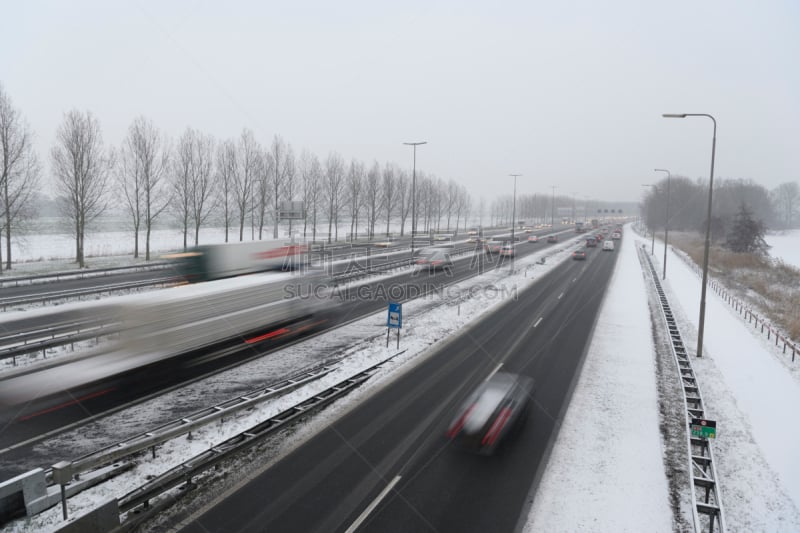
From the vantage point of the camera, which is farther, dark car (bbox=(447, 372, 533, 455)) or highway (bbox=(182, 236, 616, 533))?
dark car (bbox=(447, 372, 533, 455))

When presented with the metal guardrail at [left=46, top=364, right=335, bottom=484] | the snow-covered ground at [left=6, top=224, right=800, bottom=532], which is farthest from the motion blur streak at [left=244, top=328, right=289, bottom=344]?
the metal guardrail at [left=46, top=364, right=335, bottom=484]

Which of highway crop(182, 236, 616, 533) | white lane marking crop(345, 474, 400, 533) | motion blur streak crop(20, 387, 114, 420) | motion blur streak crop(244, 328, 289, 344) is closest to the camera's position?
white lane marking crop(345, 474, 400, 533)

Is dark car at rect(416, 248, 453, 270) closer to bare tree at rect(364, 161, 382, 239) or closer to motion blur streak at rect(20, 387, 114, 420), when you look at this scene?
motion blur streak at rect(20, 387, 114, 420)

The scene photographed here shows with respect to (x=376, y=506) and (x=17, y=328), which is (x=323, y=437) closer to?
(x=376, y=506)

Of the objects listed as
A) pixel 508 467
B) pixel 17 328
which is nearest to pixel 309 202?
pixel 17 328

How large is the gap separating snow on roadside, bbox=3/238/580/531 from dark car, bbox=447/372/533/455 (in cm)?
344

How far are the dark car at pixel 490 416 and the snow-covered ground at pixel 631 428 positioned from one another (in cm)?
122

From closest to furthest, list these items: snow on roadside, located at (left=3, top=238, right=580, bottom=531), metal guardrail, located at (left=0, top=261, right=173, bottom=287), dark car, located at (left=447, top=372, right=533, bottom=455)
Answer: snow on roadside, located at (left=3, top=238, right=580, bottom=531)
dark car, located at (left=447, top=372, right=533, bottom=455)
metal guardrail, located at (left=0, top=261, right=173, bottom=287)

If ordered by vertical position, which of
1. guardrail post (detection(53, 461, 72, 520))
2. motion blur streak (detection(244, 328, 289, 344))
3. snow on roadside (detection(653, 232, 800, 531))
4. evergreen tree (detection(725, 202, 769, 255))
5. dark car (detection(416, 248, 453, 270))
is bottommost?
snow on roadside (detection(653, 232, 800, 531))

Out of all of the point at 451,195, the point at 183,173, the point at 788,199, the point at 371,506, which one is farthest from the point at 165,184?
the point at 788,199

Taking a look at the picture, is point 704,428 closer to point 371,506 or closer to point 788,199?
point 371,506

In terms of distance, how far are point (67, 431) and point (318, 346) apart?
28.3 ft

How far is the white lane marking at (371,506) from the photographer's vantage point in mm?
7466

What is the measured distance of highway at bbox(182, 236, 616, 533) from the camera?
25.1ft
